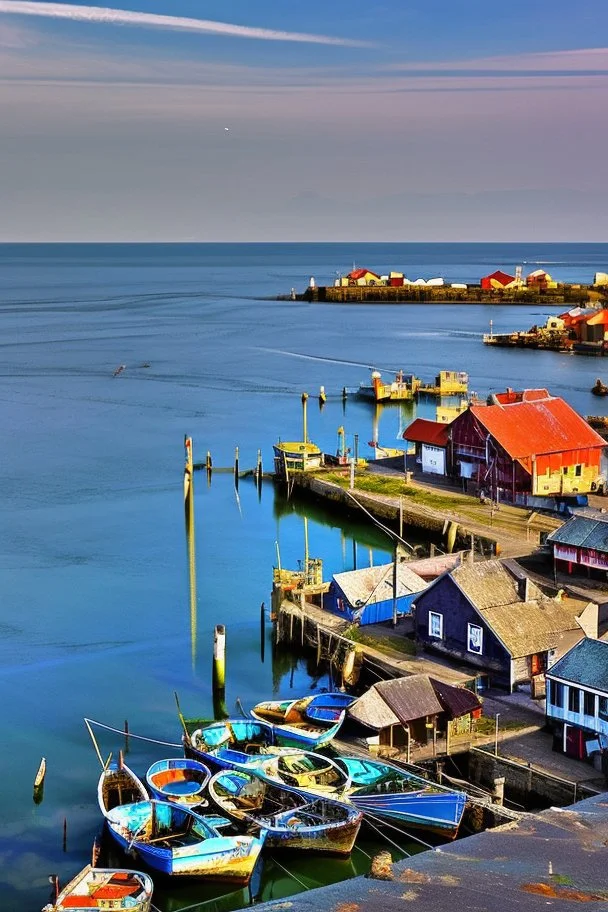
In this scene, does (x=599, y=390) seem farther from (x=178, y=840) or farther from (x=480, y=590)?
(x=178, y=840)

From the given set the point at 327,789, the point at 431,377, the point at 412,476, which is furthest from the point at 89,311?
the point at 327,789

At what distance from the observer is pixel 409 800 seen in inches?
973

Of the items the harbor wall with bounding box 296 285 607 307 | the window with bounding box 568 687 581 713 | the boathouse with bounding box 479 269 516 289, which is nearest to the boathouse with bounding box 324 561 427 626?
the window with bounding box 568 687 581 713

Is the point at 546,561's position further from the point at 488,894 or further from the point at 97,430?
the point at 97,430

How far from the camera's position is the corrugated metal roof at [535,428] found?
161ft

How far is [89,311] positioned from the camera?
168 metres

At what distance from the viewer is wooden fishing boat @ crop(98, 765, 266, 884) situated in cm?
2330

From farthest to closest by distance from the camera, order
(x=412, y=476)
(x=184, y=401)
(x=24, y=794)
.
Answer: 1. (x=184, y=401)
2. (x=412, y=476)
3. (x=24, y=794)

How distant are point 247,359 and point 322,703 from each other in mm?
83825

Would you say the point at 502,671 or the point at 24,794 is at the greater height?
the point at 502,671

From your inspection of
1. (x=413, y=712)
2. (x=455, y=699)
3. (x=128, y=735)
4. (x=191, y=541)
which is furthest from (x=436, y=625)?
(x=191, y=541)

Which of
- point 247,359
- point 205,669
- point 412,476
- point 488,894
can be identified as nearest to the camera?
point 488,894

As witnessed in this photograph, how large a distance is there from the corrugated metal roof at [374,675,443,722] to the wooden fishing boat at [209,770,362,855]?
327cm

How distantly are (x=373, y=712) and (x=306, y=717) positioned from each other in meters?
2.39
